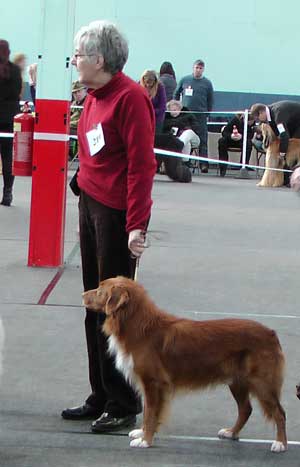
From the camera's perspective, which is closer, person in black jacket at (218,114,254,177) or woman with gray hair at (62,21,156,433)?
woman with gray hair at (62,21,156,433)

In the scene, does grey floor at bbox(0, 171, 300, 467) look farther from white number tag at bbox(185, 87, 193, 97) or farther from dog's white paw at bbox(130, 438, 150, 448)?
white number tag at bbox(185, 87, 193, 97)

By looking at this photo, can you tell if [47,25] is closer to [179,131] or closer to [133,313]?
[133,313]

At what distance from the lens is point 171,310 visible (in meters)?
6.61

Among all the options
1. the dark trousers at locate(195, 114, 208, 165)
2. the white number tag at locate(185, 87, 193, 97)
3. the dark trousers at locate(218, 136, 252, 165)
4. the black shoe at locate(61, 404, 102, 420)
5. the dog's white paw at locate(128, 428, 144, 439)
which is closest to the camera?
the dog's white paw at locate(128, 428, 144, 439)

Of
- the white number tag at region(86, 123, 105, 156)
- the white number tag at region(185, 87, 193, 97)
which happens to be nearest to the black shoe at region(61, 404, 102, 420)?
the white number tag at region(86, 123, 105, 156)

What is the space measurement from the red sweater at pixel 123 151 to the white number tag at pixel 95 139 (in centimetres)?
2

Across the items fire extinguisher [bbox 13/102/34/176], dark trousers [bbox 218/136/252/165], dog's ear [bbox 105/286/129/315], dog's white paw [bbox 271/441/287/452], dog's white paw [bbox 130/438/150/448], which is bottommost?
dark trousers [bbox 218/136/252/165]

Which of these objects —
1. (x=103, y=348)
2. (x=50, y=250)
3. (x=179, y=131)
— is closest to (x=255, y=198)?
(x=179, y=131)

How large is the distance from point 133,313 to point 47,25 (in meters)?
4.15

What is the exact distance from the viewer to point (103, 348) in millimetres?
4305

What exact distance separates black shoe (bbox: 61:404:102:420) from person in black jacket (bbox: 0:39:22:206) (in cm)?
675

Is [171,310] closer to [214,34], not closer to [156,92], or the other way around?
[156,92]

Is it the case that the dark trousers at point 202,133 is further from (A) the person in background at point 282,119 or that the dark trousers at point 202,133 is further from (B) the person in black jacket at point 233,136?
(A) the person in background at point 282,119

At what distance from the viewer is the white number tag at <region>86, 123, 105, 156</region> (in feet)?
13.3
